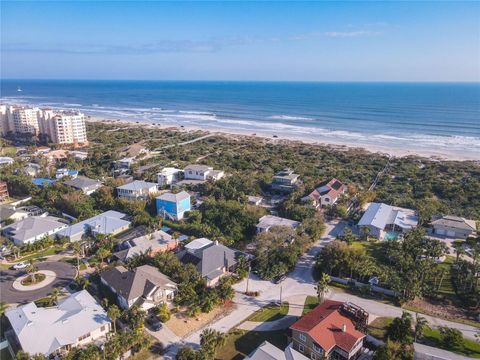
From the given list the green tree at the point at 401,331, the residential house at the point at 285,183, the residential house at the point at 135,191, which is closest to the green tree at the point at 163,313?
the green tree at the point at 401,331

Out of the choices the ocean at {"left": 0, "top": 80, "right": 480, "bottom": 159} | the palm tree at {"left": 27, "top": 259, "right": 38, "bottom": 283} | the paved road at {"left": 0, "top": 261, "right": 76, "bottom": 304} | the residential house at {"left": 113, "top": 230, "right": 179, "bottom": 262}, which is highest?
the ocean at {"left": 0, "top": 80, "right": 480, "bottom": 159}

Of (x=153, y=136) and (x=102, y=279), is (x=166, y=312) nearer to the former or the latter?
(x=102, y=279)

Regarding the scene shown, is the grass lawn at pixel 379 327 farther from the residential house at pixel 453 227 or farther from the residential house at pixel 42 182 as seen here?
the residential house at pixel 42 182

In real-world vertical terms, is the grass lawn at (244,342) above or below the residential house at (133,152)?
below

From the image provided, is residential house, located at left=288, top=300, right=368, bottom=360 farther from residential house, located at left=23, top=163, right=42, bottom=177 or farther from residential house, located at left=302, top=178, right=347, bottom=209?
residential house, located at left=23, top=163, right=42, bottom=177

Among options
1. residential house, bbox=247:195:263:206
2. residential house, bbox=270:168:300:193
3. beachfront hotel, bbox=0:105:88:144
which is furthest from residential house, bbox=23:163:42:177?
residential house, bbox=270:168:300:193

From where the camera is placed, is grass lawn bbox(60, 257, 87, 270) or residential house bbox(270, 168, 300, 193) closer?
grass lawn bbox(60, 257, 87, 270)
